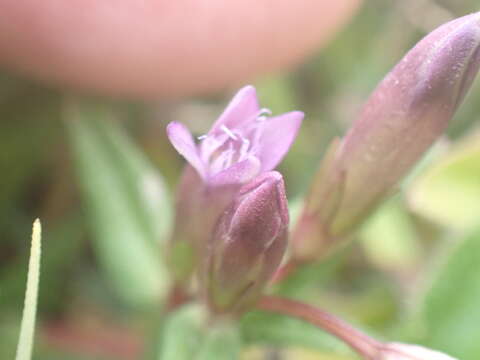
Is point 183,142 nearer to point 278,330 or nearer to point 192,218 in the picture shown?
point 192,218

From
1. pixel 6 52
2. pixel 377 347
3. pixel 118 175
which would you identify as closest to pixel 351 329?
pixel 377 347

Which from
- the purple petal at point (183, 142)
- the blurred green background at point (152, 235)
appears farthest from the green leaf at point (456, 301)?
the purple petal at point (183, 142)

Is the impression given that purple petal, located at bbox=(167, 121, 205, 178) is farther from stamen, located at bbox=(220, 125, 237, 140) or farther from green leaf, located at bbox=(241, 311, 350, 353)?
green leaf, located at bbox=(241, 311, 350, 353)

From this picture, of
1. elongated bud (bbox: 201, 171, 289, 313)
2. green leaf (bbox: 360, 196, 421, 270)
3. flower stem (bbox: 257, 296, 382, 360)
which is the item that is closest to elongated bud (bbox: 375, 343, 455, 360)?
flower stem (bbox: 257, 296, 382, 360)

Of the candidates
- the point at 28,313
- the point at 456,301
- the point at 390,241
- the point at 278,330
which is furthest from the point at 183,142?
the point at 390,241

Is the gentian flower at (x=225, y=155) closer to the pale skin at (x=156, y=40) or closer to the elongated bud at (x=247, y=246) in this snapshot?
the elongated bud at (x=247, y=246)

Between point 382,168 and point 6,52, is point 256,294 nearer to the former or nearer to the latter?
point 382,168
